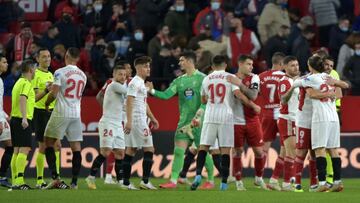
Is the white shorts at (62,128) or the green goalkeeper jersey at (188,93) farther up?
the green goalkeeper jersey at (188,93)

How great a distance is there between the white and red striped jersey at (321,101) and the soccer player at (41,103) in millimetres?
4801

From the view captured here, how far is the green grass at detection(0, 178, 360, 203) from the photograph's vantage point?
20812 mm

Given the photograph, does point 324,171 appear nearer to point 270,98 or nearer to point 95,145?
point 270,98

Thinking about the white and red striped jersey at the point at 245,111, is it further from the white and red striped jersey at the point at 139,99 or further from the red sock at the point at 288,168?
the white and red striped jersey at the point at 139,99

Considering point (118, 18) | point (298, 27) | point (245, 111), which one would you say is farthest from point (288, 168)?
point (118, 18)

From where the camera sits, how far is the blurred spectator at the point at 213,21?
105ft

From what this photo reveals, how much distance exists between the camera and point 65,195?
858 inches

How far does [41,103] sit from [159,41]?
729 cm

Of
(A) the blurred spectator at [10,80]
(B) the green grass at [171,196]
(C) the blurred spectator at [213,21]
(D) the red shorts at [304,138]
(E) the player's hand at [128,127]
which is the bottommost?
(B) the green grass at [171,196]

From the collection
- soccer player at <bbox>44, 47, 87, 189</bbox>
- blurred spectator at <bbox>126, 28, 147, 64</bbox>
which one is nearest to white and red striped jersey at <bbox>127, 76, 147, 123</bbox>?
soccer player at <bbox>44, 47, 87, 189</bbox>

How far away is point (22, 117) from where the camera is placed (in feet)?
77.3

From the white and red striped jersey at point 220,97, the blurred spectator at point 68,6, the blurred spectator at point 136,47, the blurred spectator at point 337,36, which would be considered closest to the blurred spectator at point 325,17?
the blurred spectator at point 337,36

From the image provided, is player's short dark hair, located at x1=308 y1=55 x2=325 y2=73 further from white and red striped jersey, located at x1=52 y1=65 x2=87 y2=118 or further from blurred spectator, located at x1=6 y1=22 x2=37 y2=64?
blurred spectator, located at x1=6 y1=22 x2=37 y2=64

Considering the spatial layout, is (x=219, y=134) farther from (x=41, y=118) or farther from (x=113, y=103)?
(x=41, y=118)
